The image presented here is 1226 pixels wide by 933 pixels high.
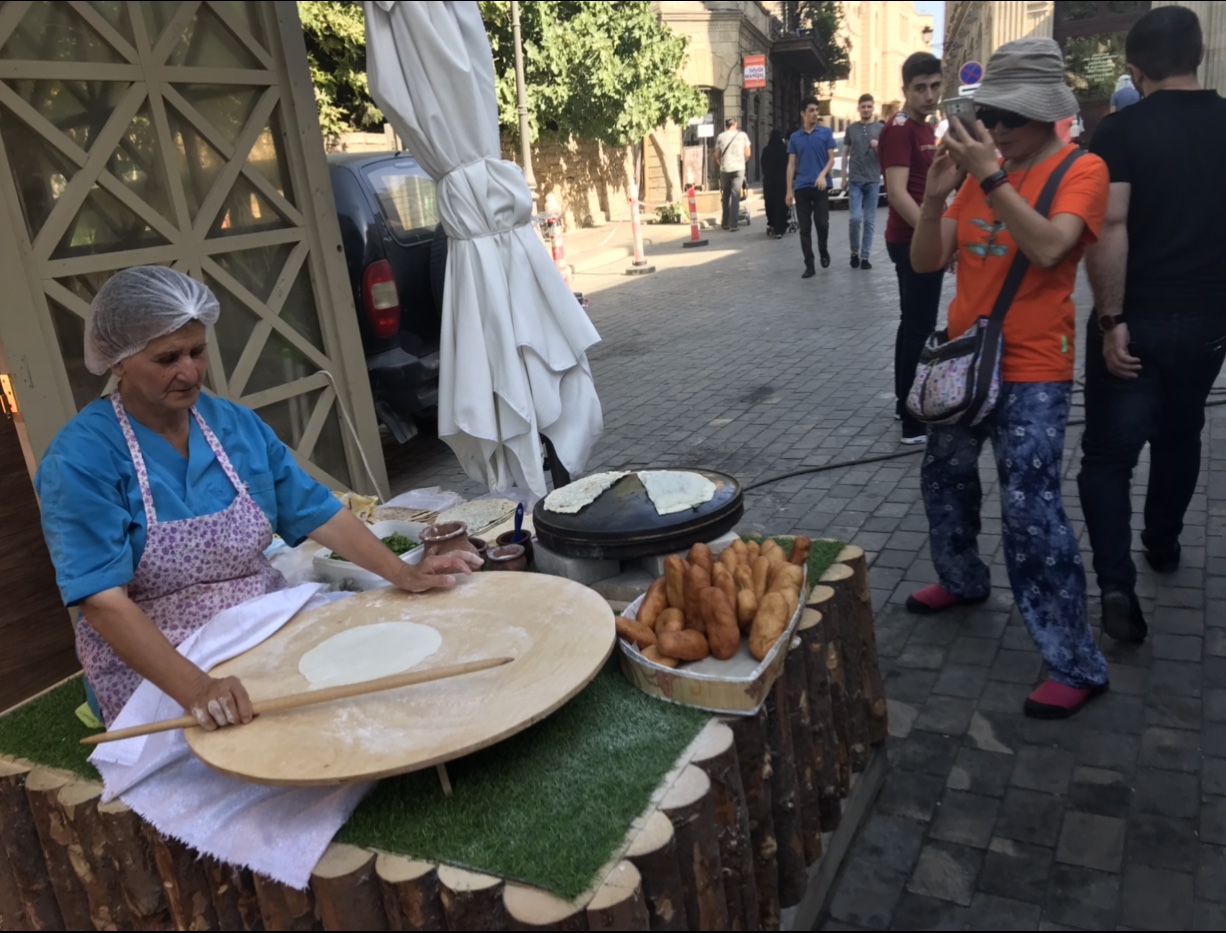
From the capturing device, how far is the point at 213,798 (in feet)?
6.20

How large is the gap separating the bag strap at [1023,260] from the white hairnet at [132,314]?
230cm

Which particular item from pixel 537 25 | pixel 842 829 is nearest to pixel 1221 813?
pixel 842 829

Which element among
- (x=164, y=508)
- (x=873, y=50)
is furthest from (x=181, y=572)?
(x=873, y=50)

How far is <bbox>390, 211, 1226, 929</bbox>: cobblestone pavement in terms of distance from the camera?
91.4 inches

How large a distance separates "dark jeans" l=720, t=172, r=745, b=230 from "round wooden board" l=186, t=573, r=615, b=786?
58.8ft

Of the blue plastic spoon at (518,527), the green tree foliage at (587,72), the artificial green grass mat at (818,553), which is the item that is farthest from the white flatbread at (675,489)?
the green tree foliage at (587,72)

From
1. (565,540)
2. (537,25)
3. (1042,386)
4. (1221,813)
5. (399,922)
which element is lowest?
(1221,813)

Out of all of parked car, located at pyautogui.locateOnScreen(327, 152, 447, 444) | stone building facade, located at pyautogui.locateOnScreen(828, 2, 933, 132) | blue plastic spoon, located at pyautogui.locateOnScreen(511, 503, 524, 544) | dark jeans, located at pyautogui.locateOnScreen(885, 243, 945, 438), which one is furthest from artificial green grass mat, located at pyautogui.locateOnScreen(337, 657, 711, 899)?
stone building facade, located at pyautogui.locateOnScreen(828, 2, 933, 132)

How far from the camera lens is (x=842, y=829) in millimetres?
2492

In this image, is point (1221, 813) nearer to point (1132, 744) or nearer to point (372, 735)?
point (1132, 744)

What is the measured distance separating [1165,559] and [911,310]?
6.35ft

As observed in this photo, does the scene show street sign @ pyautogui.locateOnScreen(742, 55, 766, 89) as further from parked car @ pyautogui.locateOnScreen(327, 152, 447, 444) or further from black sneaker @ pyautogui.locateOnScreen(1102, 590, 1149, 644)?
black sneaker @ pyautogui.locateOnScreen(1102, 590, 1149, 644)

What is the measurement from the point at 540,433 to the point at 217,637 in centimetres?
215

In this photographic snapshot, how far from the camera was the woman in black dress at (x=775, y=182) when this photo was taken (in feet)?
51.9
